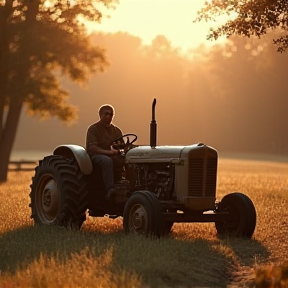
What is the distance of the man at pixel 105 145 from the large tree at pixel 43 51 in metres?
17.2

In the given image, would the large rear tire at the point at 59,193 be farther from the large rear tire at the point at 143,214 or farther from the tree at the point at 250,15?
the tree at the point at 250,15

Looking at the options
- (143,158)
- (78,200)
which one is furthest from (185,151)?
(78,200)

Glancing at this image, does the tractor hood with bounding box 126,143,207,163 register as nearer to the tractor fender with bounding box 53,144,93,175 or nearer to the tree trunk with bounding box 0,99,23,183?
the tractor fender with bounding box 53,144,93,175

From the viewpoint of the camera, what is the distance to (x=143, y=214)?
1309cm

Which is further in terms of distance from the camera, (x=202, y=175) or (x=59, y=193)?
(x=59, y=193)

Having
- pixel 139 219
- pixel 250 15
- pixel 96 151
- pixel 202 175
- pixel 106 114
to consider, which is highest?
pixel 250 15

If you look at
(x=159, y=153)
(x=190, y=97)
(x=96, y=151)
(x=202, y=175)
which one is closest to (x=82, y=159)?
(x=96, y=151)

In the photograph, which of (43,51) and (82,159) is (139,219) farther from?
(43,51)

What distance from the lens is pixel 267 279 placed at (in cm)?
934

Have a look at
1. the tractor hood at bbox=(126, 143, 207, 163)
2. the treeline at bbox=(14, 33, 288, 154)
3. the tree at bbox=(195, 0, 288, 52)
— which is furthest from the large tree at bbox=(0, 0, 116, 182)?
the treeline at bbox=(14, 33, 288, 154)

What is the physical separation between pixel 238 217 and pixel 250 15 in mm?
7334

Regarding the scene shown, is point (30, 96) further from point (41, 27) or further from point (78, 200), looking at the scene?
point (78, 200)

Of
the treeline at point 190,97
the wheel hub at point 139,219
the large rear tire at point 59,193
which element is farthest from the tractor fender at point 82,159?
the treeline at point 190,97

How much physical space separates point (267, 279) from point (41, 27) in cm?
2385
